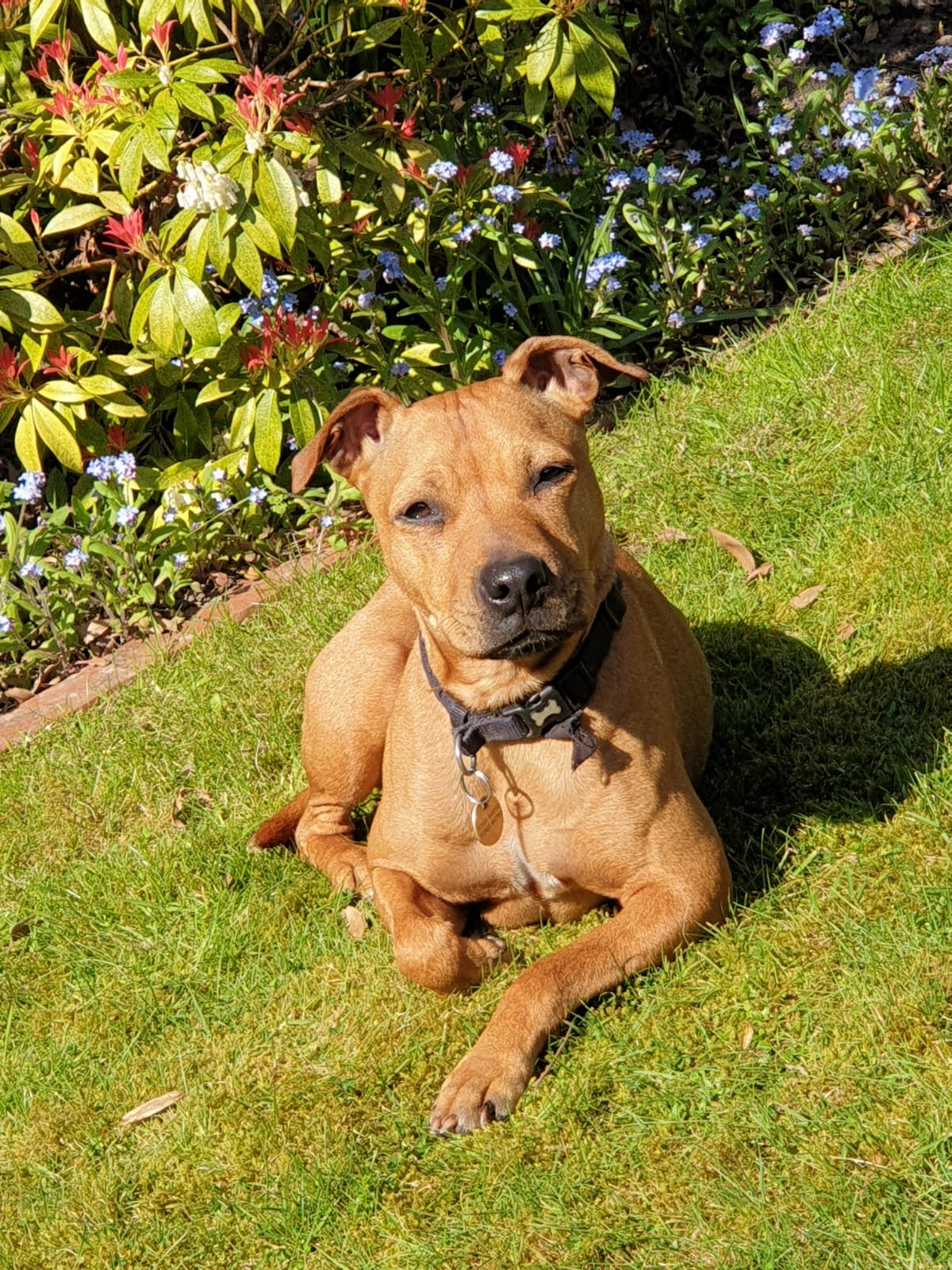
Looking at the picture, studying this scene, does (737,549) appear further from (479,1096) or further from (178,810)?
(479,1096)

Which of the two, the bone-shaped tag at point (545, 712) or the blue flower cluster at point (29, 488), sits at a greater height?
the bone-shaped tag at point (545, 712)

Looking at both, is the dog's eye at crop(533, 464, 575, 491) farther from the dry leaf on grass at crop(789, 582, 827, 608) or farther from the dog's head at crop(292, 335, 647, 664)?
the dry leaf on grass at crop(789, 582, 827, 608)

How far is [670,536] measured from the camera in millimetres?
6438

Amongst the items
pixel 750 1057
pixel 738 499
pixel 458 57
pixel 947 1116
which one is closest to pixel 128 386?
pixel 458 57

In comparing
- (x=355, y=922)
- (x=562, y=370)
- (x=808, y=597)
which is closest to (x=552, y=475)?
(x=562, y=370)

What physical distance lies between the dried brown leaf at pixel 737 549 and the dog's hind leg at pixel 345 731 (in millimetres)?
1548

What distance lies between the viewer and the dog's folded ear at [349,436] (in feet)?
14.5

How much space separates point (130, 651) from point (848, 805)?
137 inches

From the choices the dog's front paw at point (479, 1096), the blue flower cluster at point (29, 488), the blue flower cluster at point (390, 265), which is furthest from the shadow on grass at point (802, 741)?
the blue flower cluster at point (29, 488)

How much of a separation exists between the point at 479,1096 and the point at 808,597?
8.79 ft

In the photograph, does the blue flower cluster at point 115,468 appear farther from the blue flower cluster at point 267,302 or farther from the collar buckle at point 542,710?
the collar buckle at point 542,710

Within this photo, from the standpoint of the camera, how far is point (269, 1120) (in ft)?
13.5

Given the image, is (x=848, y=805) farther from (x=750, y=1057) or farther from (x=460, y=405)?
(x=460, y=405)

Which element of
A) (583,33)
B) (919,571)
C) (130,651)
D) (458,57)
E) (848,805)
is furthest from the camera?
(458,57)
